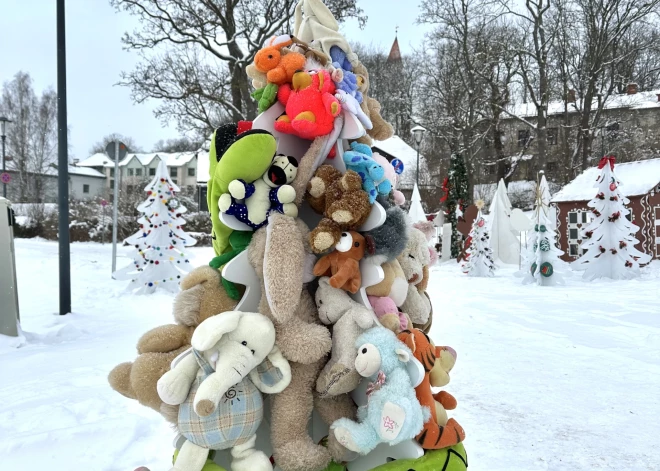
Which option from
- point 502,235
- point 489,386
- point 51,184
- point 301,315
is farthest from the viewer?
point 51,184

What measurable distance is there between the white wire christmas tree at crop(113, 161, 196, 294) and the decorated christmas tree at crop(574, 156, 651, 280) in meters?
9.69

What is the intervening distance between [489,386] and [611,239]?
9001 mm

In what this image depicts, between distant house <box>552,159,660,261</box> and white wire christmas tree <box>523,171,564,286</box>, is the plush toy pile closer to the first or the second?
white wire christmas tree <box>523,171,564,286</box>

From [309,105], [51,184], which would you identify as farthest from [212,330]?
[51,184]

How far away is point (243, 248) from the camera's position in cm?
241

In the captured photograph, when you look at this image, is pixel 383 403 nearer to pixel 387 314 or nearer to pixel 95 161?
pixel 387 314

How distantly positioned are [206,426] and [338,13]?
17.6m

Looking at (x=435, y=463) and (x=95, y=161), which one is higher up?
(x=95, y=161)

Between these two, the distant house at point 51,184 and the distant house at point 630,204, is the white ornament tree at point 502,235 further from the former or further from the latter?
the distant house at point 51,184

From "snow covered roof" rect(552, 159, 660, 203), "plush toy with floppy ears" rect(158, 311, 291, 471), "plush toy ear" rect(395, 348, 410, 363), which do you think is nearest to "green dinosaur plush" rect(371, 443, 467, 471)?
"plush toy ear" rect(395, 348, 410, 363)

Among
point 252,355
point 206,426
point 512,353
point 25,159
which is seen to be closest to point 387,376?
point 252,355

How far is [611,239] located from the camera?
11523 millimetres

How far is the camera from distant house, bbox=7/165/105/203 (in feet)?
120

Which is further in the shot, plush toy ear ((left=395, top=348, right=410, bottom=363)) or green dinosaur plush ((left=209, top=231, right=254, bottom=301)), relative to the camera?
green dinosaur plush ((left=209, top=231, right=254, bottom=301))
